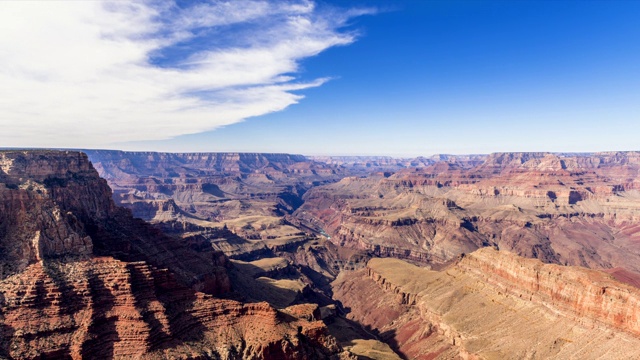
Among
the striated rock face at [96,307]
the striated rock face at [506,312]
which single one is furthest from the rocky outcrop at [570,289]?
the striated rock face at [96,307]

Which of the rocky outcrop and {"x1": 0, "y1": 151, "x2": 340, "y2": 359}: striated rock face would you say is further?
the rocky outcrop

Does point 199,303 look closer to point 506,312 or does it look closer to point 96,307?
point 96,307

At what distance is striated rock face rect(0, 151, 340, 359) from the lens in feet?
179

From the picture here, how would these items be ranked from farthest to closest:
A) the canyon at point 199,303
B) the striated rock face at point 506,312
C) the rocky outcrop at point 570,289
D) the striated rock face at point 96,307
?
the striated rock face at point 506,312 → the rocky outcrop at point 570,289 → the canyon at point 199,303 → the striated rock face at point 96,307

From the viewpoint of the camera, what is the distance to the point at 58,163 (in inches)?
3450

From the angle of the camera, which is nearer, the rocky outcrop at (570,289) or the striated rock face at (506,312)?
the rocky outcrop at (570,289)

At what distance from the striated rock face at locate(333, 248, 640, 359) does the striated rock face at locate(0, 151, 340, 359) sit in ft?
147

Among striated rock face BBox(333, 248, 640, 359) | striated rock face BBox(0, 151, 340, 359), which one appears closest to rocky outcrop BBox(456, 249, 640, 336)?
striated rock face BBox(333, 248, 640, 359)

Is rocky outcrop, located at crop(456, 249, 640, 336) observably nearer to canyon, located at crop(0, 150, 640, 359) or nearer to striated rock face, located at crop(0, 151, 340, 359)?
canyon, located at crop(0, 150, 640, 359)

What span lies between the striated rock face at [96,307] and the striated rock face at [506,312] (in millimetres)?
44921

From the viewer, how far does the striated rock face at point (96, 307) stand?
179ft

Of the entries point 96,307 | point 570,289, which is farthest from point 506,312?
point 96,307

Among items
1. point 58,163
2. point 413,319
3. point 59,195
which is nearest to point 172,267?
point 59,195

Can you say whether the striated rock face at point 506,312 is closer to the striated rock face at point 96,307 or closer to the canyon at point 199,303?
the canyon at point 199,303
